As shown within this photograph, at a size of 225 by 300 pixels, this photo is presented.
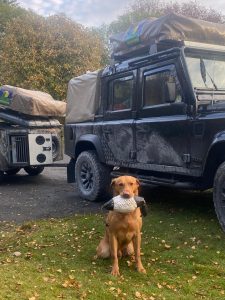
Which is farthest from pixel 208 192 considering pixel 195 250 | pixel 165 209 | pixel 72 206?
pixel 195 250

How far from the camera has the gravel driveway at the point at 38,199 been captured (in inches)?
281

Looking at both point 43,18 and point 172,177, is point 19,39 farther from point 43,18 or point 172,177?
point 172,177

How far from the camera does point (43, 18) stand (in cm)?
2325

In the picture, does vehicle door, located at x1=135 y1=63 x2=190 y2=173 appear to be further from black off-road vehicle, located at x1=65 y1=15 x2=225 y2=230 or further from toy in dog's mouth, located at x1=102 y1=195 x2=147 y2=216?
toy in dog's mouth, located at x1=102 y1=195 x2=147 y2=216

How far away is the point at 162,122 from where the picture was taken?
5957mm

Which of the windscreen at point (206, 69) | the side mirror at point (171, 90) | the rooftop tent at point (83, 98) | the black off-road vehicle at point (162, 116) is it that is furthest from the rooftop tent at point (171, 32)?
the rooftop tent at point (83, 98)

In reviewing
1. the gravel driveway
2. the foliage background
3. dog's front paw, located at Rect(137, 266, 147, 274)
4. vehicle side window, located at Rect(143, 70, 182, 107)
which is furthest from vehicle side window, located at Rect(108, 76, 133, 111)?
the foliage background

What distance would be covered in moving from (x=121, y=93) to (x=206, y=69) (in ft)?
5.76

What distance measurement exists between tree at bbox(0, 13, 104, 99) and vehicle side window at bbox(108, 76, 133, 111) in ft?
47.2

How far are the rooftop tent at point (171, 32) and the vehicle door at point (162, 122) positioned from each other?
0.42m

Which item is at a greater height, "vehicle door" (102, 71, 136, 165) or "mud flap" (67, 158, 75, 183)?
"vehicle door" (102, 71, 136, 165)

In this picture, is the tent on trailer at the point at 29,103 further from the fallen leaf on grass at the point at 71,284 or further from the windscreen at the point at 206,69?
the fallen leaf on grass at the point at 71,284

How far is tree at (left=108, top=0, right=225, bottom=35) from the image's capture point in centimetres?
3117

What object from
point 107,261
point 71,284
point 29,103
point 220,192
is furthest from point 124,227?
point 29,103
